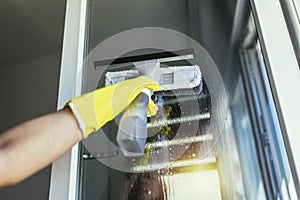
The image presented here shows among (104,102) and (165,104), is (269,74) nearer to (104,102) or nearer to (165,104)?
(165,104)

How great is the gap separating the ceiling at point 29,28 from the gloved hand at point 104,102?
2.58 feet

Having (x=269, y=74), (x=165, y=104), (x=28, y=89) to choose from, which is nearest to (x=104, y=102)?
(x=165, y=104)

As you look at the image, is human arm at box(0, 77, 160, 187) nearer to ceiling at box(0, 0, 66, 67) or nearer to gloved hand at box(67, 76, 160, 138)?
gloved hand at box(67, 76, 160, 138)

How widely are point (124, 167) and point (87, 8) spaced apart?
0.52 m

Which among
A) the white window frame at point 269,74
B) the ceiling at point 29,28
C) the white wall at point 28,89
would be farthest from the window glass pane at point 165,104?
the white wall at point 28,89

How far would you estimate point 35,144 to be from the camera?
0.65 m

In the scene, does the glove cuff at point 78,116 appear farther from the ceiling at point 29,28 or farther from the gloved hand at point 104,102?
the ceiling at point 29,28

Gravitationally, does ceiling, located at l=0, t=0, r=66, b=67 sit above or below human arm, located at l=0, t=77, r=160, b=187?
above

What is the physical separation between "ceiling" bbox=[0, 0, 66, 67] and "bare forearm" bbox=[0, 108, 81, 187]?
0.86 m

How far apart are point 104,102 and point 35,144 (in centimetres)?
19

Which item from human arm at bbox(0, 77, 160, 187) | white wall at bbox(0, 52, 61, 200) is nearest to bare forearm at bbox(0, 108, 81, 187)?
human arm at bbox(0, 77, 160, 187)

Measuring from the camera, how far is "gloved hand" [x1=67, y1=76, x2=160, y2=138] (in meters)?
0.71

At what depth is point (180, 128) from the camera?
819mm

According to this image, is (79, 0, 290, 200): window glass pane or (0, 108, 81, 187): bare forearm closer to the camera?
(0, 108, 81, 187): bare forearm
